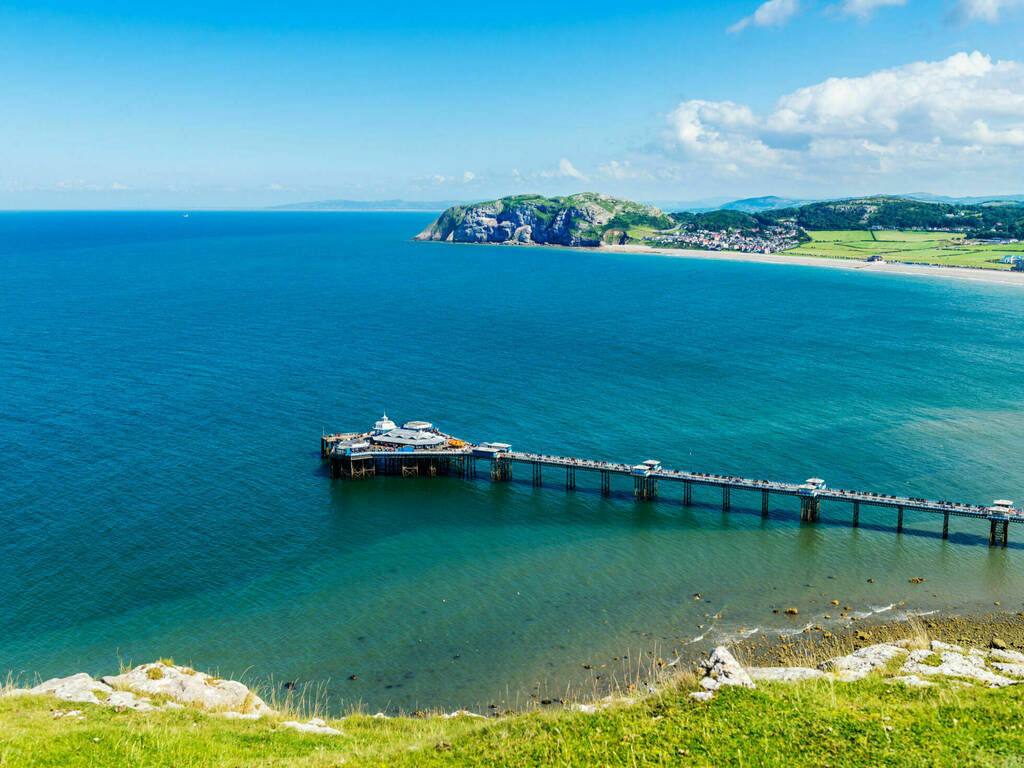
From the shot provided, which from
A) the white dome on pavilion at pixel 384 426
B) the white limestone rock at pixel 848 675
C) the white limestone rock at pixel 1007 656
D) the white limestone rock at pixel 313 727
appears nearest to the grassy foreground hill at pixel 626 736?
the white limestone rock at pixel 313 727

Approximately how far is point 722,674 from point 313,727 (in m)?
19.8

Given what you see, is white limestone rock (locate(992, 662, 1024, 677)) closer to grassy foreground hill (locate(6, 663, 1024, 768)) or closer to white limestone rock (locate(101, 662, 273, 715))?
grassy foreground hill (locate(6, 663, 1024, 768))

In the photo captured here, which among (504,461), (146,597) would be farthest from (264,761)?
(504,461)

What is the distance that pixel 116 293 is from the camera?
188 meters

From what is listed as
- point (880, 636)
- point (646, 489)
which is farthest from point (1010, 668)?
point (646, 489)

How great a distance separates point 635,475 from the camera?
72500mm

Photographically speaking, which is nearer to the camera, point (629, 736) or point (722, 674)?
point (629, 736)

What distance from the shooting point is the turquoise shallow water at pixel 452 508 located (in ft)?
162

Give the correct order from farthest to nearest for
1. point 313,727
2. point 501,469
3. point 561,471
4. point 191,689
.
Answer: point 561,471 < point 501,469 < point 191,689 < point 313,727

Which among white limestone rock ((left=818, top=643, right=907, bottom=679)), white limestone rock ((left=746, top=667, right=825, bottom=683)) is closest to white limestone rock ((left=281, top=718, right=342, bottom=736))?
white limestone rock ((left=746, top=667, right=825, bottom=683))

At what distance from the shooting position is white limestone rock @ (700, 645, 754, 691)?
3306cm

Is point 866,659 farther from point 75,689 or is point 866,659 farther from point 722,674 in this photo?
point 75,689

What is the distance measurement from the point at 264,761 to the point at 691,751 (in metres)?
17.0

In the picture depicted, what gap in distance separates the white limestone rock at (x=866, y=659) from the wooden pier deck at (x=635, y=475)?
980 inches
